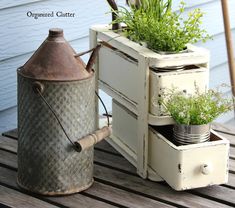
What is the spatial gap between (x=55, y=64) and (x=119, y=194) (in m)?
0.40

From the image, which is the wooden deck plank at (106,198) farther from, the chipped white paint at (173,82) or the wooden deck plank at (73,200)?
the chipped white paint at (173,82)

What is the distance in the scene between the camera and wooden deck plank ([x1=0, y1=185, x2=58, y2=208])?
1.90 meters

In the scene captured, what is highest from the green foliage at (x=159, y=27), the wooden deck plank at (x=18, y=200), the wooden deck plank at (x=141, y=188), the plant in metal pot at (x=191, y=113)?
the green foliage at (x=159, y=27)

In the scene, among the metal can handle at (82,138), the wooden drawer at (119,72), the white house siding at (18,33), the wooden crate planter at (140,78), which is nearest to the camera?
the metal can handle at (82,138)

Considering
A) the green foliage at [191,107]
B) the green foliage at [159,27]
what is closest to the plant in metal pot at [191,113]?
the green foliage at [191,107]

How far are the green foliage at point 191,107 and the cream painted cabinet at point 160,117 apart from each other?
0.03 metres

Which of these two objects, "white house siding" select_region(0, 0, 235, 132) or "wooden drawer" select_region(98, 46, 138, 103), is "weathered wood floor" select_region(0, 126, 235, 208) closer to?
"wooden drawer" select_region(98, 46, 138, 103)

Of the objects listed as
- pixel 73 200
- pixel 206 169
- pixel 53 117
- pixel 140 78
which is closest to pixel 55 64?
pixel 53 117

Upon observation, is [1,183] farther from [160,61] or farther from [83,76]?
[160,61]

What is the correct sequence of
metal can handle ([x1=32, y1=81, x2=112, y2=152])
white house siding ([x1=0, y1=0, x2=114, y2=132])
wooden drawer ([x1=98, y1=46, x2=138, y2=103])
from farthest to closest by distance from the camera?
white house siding ([x1=0, y1=0, x2=114, y2=132]) → wooden drawer ([x1=98, y1=46, x2=138, y2=103]) → metal can handle ([x1=32, y1=81, x2=112, y2=152])

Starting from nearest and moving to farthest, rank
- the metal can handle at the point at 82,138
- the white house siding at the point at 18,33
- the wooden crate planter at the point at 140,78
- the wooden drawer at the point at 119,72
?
the metal can handle at the point at 82,138
the wooden crate planter at the point at 140,78
the wooden drawer at the point at 119,72
the white house siding at the point at 18,33

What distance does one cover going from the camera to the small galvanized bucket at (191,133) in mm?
1967

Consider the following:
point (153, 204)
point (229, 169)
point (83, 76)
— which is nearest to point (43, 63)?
point (83, 76)

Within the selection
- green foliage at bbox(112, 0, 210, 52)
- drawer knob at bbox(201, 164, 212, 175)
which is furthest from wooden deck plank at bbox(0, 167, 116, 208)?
green foliage at bbox(112, 0, 210, 52)
